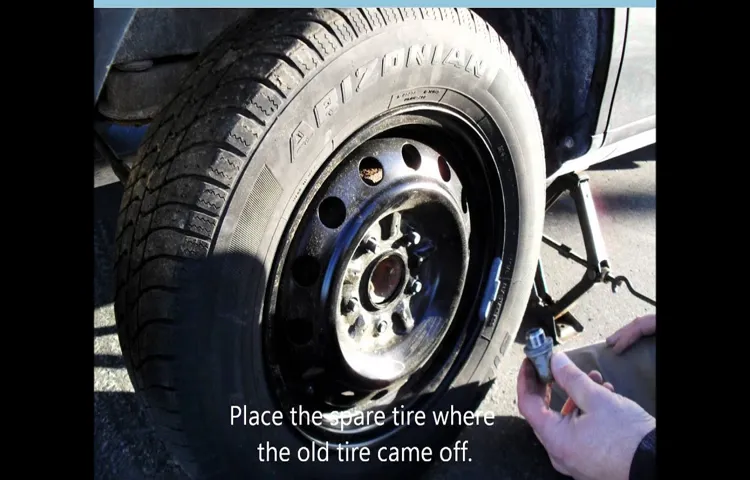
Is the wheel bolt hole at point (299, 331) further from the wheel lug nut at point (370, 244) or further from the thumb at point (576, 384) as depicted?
the thumb at point (576, 384)

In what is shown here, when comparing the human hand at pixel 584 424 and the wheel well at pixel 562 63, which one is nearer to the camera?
the human hand at pixel 584 424

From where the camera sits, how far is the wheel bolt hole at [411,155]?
116 cm

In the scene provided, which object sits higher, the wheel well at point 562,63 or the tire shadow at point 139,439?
the wheel well at point 562,63

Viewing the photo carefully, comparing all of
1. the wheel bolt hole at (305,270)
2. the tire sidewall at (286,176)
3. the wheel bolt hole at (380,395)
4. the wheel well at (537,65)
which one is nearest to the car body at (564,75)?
the wheel well at (537,65)

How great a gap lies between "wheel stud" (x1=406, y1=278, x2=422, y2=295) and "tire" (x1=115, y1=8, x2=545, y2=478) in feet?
0.91

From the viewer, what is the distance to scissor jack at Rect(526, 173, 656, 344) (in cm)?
163

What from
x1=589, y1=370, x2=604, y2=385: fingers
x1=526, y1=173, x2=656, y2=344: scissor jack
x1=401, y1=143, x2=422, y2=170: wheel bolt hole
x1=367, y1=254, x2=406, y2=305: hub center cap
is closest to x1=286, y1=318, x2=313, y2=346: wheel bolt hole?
x1=367, y1=254, x2=406, y2=305: hub center cap

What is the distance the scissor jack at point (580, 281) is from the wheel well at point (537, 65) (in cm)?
18

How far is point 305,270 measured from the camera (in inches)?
41.7

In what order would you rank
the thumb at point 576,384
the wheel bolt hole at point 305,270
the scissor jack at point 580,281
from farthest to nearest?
the scissor jack at point 580,281 < the thumb at point 576,384 < the wheel bolt hole at point 305,270

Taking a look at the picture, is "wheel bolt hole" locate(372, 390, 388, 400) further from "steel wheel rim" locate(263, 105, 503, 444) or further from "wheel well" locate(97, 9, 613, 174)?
"wheel well" locate(97, 9, 613, 174)
